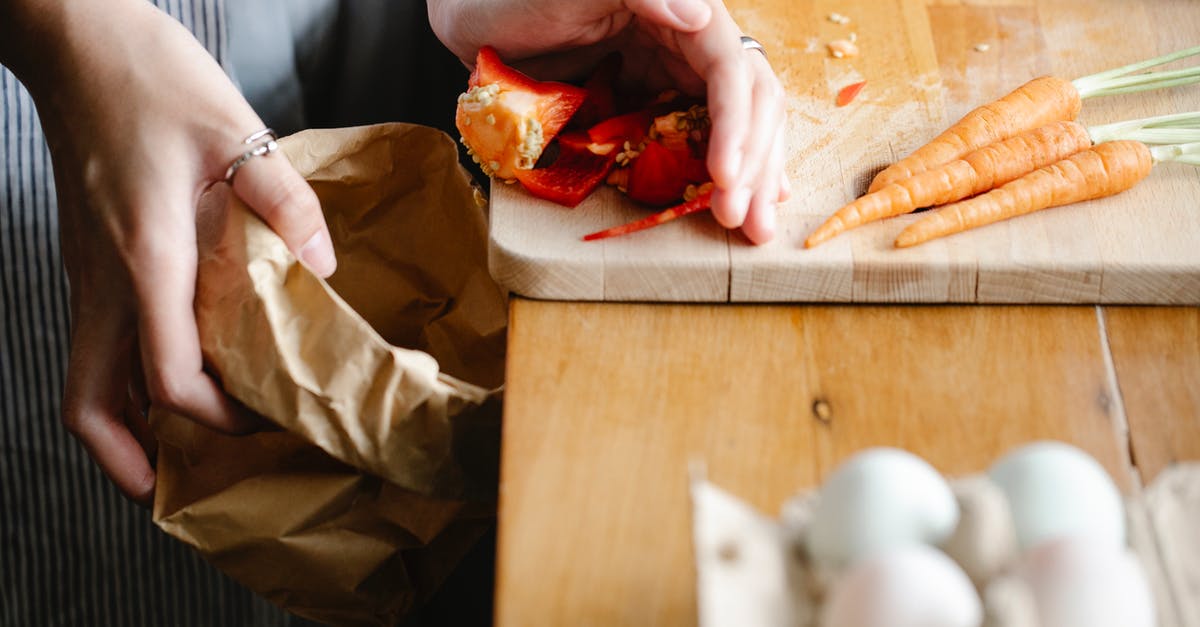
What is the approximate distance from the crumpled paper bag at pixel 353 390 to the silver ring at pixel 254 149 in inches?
0.9

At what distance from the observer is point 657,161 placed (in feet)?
2.93

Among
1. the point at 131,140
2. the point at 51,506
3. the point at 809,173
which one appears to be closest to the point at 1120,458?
the point at 809,173

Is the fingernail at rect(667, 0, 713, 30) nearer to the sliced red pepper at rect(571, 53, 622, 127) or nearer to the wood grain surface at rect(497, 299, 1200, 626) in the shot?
the sliced red pepper at rect(571, 53, 622, 127)

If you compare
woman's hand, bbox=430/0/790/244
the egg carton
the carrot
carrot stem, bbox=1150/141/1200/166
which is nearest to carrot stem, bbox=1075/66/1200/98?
the carrot

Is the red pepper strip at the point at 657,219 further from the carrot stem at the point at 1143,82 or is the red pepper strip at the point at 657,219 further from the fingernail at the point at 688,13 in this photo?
the carrot stem at the point at 1143,82

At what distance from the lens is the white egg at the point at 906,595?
1.57 ft

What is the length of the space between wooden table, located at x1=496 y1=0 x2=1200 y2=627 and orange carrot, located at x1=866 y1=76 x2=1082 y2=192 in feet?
0.48

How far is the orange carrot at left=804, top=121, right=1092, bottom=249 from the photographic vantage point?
88 cm

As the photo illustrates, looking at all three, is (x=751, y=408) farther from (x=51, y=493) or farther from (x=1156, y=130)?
(x=51, y=493)

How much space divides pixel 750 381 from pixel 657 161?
21 cm

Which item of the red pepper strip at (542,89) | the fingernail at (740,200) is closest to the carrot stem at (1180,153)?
the fingernail at (740,200)

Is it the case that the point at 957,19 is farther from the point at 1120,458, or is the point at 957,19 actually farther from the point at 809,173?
the point at 1120,458

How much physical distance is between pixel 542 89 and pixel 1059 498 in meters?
0.57

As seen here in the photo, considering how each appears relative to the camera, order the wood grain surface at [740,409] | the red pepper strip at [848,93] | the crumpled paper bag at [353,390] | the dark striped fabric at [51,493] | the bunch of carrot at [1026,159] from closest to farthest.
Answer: the wood grain surface at [740,409], the crumpled paper bag at [353,390], the bunch of carrot at [1026,159], the red pepper strip at [848,93], the dark striped fabric at [51,493]
